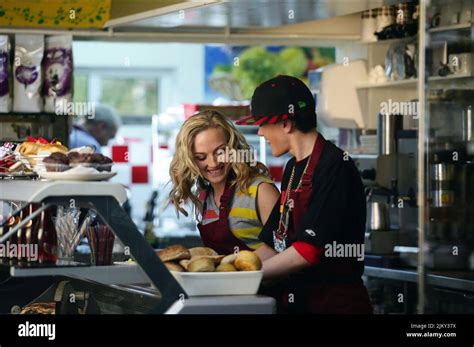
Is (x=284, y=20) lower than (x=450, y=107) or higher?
higher

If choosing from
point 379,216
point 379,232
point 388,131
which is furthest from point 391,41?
point 379,232

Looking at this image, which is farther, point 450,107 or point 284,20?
point 284,20

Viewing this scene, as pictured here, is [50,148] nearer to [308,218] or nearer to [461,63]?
[308,218]

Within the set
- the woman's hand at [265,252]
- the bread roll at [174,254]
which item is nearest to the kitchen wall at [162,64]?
the woman's hand at [265,252]

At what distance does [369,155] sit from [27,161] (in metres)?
3.73

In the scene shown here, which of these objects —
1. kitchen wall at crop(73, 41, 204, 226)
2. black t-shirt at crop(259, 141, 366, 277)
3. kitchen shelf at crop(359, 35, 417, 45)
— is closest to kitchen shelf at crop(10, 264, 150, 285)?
black t-shirt at crop(259, 141, 366, 277)

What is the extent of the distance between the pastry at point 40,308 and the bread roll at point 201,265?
2.75 feet

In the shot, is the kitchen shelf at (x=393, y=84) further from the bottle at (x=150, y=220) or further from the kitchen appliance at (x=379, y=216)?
the bottle at (x=150, y=220)

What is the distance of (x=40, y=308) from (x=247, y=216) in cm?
85

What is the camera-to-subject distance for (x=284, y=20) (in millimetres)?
6535

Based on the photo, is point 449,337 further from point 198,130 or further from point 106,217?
point 106,217

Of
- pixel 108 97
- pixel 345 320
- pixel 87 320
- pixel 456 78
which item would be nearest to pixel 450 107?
pixel 456 78

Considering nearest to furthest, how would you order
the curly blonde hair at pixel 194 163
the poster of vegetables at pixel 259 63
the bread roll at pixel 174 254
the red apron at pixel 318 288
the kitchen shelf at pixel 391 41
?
the bread roll at pixel 174 254 < the red apron at pixel 318 288 < the curly blonde hair at pixel 194 163 < the kitchen shelf at pixel 391 41 < the poster of vegetables at pixel 259 63

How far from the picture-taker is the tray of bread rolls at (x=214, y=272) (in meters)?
3.16
